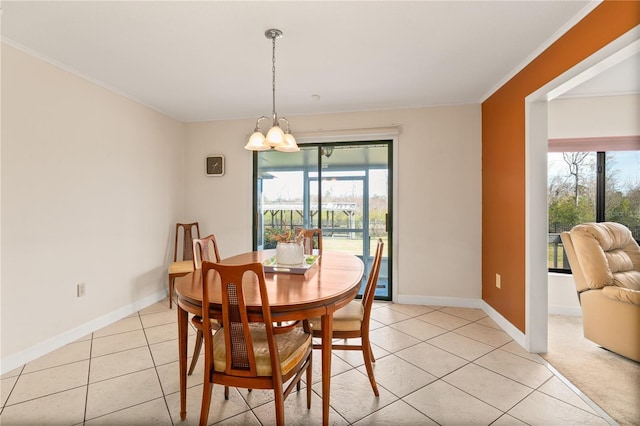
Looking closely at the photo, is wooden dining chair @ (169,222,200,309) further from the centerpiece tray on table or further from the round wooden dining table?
the round wooden dining table

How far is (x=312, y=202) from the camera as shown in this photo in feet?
13.4

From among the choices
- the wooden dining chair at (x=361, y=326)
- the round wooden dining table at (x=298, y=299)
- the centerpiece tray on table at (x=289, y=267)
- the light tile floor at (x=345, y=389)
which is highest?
the centerpiece tray on table at (x=289, y=267)

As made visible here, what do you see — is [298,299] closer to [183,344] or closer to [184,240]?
[183,344]

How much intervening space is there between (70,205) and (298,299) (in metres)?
2.50

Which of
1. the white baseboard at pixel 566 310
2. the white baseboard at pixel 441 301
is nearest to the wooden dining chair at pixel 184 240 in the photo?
the white baseboard at pixel 441 301

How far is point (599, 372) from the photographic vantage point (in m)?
2.17

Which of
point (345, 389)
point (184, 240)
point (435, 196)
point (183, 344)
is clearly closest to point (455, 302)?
point (435, 196)

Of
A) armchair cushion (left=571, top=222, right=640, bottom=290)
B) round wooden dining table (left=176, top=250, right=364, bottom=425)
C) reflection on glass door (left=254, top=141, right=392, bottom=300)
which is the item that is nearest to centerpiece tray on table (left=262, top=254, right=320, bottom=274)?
round wooden dining table (left=176, top=250, right=364, bottom=425)

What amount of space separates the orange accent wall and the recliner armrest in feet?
1.88

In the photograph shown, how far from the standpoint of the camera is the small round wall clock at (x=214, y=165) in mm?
4133

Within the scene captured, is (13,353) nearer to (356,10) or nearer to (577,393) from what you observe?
(356,10)

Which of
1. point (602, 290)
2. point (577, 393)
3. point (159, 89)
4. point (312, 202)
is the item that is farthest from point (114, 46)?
point (602, 290)

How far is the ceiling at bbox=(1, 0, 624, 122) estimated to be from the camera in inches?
72.5

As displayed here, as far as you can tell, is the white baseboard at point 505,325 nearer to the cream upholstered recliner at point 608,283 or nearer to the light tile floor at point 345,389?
the light tile floor at point 345,389
